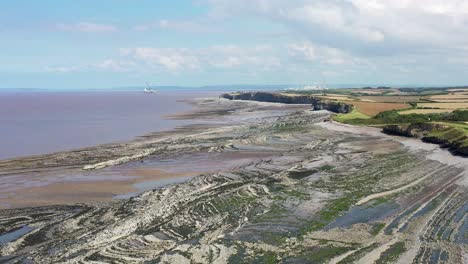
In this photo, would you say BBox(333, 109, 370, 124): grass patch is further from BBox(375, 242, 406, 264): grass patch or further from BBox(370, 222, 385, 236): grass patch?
BBox(375, 242, 406, 264): grass patch

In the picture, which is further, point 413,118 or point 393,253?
point 413,118

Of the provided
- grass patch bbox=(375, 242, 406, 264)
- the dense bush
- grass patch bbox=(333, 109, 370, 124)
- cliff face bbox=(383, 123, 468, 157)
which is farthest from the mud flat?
grass patch bbox=(333, 109, 370, 124)

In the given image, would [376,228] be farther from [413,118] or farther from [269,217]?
[413,118]

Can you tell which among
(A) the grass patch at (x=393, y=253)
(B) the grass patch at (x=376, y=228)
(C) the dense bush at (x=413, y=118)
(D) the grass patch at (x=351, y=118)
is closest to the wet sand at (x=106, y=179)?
(B) the grass patch at (x=376, y=228)

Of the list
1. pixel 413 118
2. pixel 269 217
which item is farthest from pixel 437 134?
pixel 269 217

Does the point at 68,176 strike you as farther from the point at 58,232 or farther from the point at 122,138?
the point at 122,138
